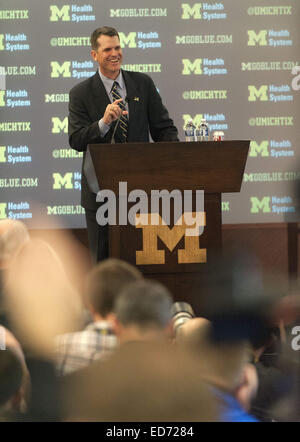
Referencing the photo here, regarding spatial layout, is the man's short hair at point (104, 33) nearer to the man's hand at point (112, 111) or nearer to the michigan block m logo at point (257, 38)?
the man's hand at point (112, 111)

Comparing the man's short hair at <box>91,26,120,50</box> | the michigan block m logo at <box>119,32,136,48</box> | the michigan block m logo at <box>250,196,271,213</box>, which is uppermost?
the michigan block m logo at <box>119,32,136,48</box>

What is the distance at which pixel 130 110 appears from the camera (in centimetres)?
351

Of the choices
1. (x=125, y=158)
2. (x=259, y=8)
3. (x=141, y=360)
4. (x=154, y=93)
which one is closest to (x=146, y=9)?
(x=259, y=8)

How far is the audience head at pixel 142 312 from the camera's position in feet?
3.75

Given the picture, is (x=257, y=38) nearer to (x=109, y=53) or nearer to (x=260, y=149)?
(x=260, y=149)

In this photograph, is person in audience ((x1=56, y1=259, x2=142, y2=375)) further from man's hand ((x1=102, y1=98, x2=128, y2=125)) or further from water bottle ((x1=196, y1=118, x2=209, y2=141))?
water bottle ((x1=196, y1=118, x2=209, y2=141))

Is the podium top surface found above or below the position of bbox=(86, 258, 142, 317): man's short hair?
above

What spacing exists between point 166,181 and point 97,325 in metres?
1.91

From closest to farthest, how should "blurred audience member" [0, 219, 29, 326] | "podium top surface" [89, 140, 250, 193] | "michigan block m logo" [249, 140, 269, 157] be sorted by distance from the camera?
"blurred audience member" [0, 219, 29, 326]
"podium top surface" [89, 140, 250, 193]
"michigan block m logo" [249, 140, 269, 157]

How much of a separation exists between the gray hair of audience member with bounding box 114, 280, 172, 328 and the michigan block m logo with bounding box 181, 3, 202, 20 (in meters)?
4.85

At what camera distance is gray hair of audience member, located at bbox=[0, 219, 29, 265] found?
4.46 feet

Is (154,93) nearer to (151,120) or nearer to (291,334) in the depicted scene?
(151,120)

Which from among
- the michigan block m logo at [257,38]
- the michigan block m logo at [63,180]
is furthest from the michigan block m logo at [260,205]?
the michigan block m logo at [63,180]

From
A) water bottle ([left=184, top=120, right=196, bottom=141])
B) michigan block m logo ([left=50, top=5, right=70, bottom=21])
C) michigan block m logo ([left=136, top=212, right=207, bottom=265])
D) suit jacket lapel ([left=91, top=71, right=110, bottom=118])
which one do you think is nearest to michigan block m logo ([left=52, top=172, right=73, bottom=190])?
michigan block m logo ([left=50, top=5, right=70, bottom=21])
